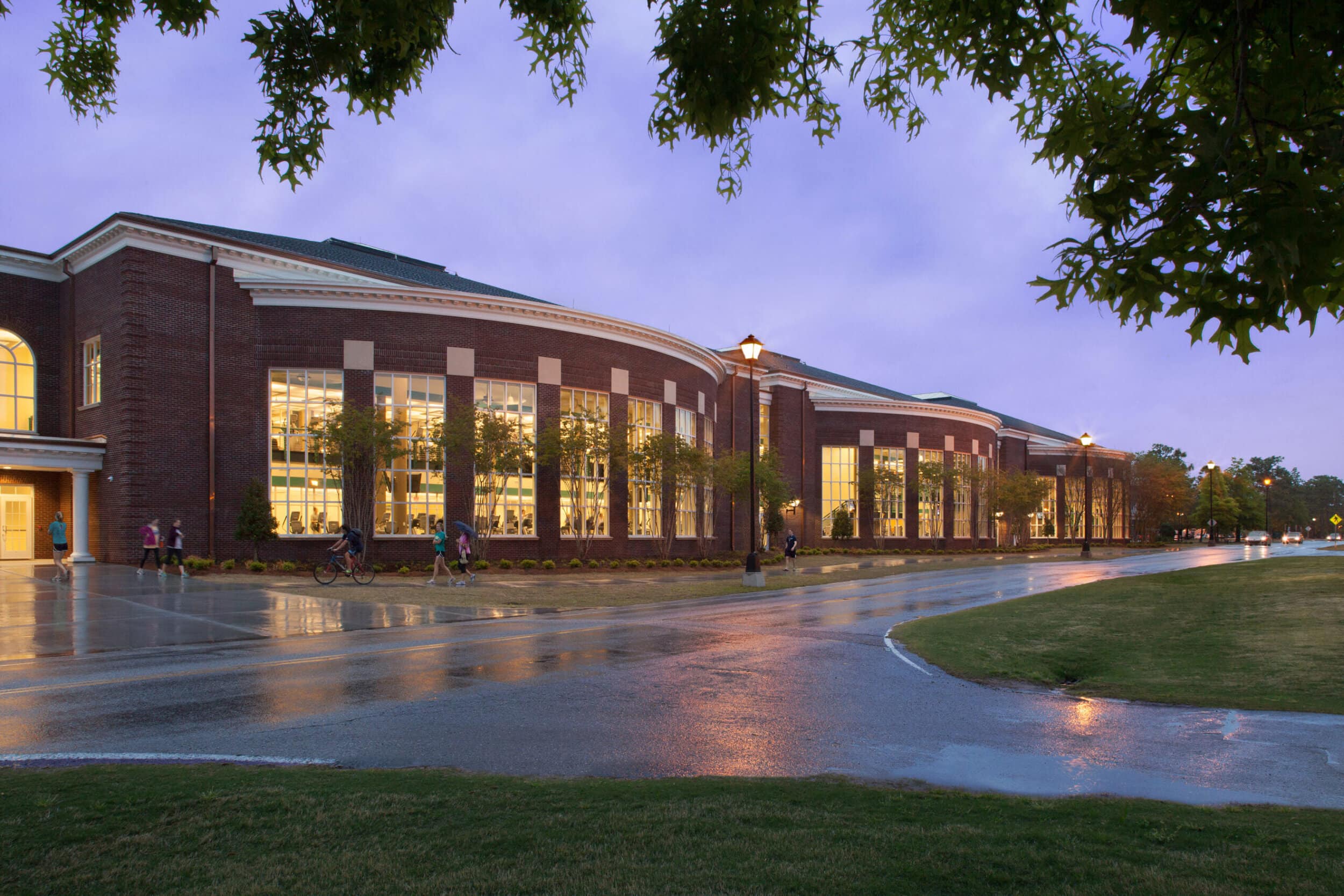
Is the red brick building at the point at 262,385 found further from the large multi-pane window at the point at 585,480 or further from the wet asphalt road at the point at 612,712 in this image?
the wet asphalt road at the point at 612,712

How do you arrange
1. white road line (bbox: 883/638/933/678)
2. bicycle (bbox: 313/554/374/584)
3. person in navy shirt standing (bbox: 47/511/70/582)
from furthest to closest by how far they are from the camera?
bicycle (bbox: 313/554/374/584) → person in navy shirt standing (bbox: 47/511/70/582) → white road line (bbox: 883/638/933/678)

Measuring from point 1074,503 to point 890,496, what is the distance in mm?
40793

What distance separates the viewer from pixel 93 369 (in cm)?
3219

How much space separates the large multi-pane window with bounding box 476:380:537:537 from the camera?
34969 millimetres

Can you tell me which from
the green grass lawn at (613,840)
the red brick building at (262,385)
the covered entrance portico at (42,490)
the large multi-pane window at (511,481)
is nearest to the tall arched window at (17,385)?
the red brick building at (262,385)

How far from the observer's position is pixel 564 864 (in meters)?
4.18

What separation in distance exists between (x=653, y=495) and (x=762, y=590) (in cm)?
1650

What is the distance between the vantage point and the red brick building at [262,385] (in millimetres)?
30125

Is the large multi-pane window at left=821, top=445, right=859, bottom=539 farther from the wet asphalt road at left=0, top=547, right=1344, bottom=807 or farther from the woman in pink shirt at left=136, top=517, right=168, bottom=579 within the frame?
the wet asphalt road at left=0, top=547, right=1344, bottom=807

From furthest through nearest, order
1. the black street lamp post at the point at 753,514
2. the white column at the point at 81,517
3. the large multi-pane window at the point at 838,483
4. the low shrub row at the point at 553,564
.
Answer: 1. the large multi-pane window at the point at 838,483
2. the white column at the point at 81,517
3. the low shrub row at the point at 553,564
4. the black street lamp post at the point at 753,514

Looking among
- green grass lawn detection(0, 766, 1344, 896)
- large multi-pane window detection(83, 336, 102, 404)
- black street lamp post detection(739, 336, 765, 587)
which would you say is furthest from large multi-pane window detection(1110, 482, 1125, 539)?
green grass lawn detection(0, 766, 1344, 896)

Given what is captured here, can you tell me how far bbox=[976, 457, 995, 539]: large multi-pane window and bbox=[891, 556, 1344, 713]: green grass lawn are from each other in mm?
47892

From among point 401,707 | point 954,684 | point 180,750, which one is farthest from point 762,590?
point 180,750

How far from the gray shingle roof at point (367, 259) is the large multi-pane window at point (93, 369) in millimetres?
5494
